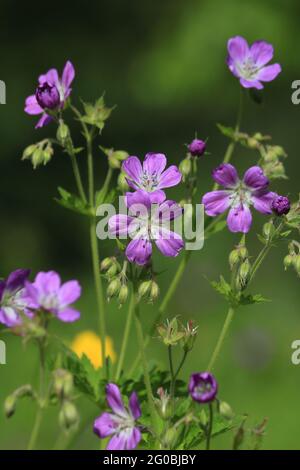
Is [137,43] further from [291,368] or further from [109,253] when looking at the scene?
[291,368]

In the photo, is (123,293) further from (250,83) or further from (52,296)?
(250,83)

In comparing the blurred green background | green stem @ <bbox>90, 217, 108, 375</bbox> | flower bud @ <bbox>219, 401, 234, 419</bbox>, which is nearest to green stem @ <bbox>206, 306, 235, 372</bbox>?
flower bud @ <bbox>219, 401, 234, 419</bbox>

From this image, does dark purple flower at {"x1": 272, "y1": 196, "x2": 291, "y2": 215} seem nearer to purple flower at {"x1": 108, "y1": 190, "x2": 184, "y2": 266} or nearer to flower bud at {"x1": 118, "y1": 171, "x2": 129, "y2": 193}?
purple flower at {"x1": 108, "y1": 190, "x2": 184, "y2": 266}

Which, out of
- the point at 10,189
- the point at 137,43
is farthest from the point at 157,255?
the point at 137,43

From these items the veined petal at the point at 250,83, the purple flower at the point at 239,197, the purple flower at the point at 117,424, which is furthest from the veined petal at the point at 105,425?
the veined petal at the point at 250,83

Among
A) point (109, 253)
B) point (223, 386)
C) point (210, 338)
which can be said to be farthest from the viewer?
point (109, 253)
